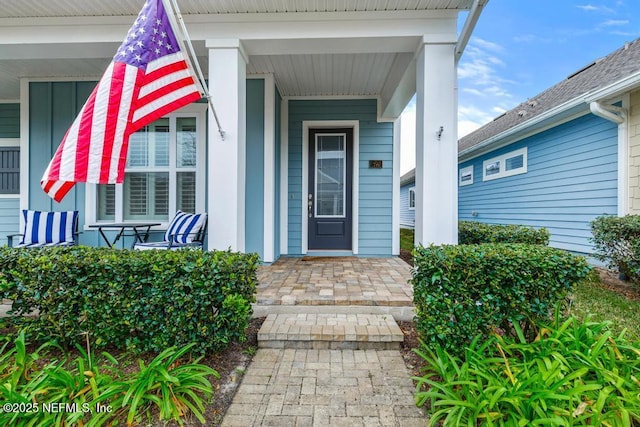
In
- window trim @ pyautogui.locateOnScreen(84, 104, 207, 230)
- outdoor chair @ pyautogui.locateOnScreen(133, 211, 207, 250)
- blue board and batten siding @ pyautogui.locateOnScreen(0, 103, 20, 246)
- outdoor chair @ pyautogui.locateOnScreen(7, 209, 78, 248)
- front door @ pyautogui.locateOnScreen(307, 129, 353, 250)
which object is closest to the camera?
outdoor chair @ pyautogui.locateOnScreen(133, 211, 207, 250)

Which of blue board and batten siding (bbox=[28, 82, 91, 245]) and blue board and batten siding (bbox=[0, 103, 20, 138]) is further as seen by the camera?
blue board and batten siding (bbox=[0, 103, 20, 138])

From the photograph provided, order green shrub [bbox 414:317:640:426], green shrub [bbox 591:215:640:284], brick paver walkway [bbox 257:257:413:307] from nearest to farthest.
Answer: green shrub [bbox 414:317:640:426], brick paver walkway [bbox 257:257:413:307], green shrub [bbox 591:215:640:284]

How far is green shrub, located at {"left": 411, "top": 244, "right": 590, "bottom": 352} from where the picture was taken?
186 cm

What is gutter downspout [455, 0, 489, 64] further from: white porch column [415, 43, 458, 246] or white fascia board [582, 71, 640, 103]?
white fascia board [582, 71, 640, 103]

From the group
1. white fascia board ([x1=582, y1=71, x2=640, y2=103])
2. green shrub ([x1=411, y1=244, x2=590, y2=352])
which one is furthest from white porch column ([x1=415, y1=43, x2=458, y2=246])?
white fascia board ([x1=582, y1=71, x2=640, y2=103])

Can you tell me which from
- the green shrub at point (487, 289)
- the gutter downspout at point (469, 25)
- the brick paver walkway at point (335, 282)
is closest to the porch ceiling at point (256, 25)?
the gutter downspout at point (469, 25)

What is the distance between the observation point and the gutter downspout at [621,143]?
4.23 meters

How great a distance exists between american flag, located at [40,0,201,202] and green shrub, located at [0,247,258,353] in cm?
56

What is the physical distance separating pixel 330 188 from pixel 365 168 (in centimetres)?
72

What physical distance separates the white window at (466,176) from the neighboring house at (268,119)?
4853 mm

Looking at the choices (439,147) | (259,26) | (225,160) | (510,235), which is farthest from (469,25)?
(225,160)

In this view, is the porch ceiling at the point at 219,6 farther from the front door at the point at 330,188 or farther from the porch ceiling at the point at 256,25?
the front door at the point at 330,188

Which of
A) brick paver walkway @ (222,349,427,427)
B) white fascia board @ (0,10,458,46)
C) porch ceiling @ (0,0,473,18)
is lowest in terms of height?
brick paver walkway @ (222,349,427,427)

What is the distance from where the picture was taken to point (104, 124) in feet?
6.71
